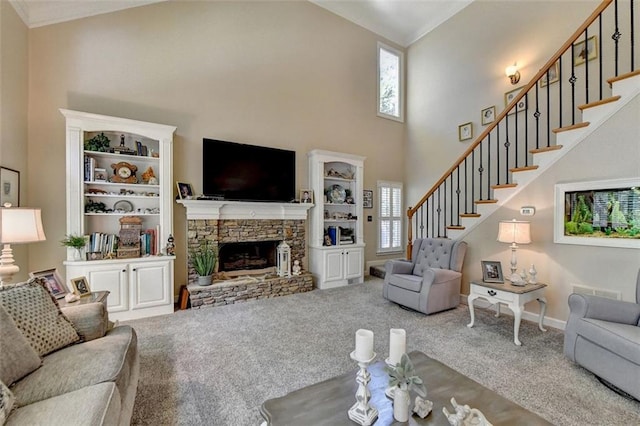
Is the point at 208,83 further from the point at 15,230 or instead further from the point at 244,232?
the point at 15,230

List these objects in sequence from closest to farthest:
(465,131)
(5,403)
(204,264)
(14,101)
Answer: (5,403), (14,101), (204,264), (465,131)

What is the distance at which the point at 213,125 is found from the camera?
448 centimetres

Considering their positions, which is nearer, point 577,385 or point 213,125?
point 577,385

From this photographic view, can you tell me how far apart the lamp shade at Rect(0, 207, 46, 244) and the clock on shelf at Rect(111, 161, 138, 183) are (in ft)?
4.48

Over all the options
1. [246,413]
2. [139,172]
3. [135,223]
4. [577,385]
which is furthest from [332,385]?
[139,172]

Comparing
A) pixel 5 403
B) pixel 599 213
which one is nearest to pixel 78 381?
pixel 5 403

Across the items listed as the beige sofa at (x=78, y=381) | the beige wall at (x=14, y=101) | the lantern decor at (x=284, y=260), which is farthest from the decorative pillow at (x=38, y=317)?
the lantern decor at (x=284, y=260)

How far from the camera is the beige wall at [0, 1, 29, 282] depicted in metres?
2.90

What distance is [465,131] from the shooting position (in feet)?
17.6

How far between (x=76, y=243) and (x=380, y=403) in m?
3.77

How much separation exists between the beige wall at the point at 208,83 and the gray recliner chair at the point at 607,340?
13.1ft

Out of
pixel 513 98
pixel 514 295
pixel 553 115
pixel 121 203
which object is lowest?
pixel 514 295

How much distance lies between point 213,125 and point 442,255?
416 cm

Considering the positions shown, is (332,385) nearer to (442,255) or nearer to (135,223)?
(442,255)
